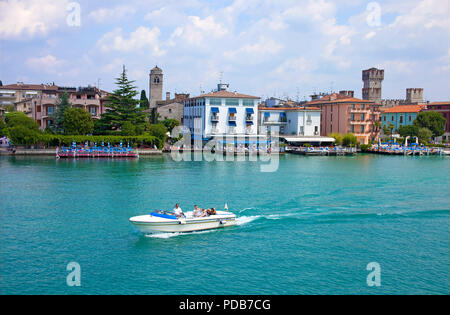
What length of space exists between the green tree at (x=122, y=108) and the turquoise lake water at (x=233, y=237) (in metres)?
23.4

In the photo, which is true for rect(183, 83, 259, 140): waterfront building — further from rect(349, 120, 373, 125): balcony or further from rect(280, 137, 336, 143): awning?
rect(349, 120, 373, 125): balcony

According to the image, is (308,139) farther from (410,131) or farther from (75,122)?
(75,122)

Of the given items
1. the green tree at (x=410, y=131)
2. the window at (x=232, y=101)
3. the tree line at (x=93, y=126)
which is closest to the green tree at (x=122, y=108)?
the tree line at (x=93, y=126)

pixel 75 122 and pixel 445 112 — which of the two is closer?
pixel 75 122

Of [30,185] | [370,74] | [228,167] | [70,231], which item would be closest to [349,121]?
[228,167]

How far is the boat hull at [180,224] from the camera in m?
20.7

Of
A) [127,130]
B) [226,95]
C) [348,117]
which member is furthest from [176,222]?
[348,117]

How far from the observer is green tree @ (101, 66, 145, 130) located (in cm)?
5969

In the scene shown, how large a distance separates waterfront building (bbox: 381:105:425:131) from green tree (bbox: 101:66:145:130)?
166 feet

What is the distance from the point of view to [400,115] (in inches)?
3504

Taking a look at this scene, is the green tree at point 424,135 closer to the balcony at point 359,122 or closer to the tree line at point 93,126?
the balcony at point 359,122

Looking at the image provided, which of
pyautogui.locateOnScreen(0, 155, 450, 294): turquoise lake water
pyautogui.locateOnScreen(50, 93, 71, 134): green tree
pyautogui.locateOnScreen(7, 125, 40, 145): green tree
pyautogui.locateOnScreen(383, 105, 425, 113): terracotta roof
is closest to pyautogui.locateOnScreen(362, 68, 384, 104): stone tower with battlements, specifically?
pyautogui.locateOnScreen(383, 105, 425, 113): terracotta roof

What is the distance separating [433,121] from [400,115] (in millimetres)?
11457
